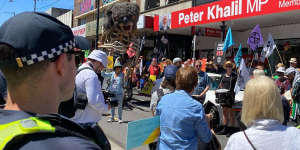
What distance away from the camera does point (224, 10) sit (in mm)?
10438

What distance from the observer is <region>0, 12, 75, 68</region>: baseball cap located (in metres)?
0.94

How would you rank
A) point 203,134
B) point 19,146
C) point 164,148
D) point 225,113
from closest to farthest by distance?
point 19,146 < point 203,134 < point 164,148 < point 225,113

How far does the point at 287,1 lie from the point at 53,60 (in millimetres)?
8736

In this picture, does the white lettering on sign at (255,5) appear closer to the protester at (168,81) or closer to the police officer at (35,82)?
the protester at (168,81)

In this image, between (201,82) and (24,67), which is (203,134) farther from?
(201,82)

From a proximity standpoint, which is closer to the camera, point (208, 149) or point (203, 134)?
point (203, 134)

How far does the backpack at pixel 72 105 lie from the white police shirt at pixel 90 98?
58mm

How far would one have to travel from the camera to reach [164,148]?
2.61m

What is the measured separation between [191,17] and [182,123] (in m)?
10.2

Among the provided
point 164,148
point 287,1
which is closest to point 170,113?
point 164,148

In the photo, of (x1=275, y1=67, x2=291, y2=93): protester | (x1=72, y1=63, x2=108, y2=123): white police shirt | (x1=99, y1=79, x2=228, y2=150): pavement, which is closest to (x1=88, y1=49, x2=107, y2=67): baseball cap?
(x1=72, y1=63, x2=108, y2=123): white police shirt

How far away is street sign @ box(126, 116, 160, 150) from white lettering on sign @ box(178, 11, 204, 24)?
372 inches

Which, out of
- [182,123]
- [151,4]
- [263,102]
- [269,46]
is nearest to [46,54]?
[263,102]

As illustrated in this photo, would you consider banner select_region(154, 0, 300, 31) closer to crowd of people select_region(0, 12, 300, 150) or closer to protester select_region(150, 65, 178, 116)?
crowd of people select_region(0, 12, 300, 150)
